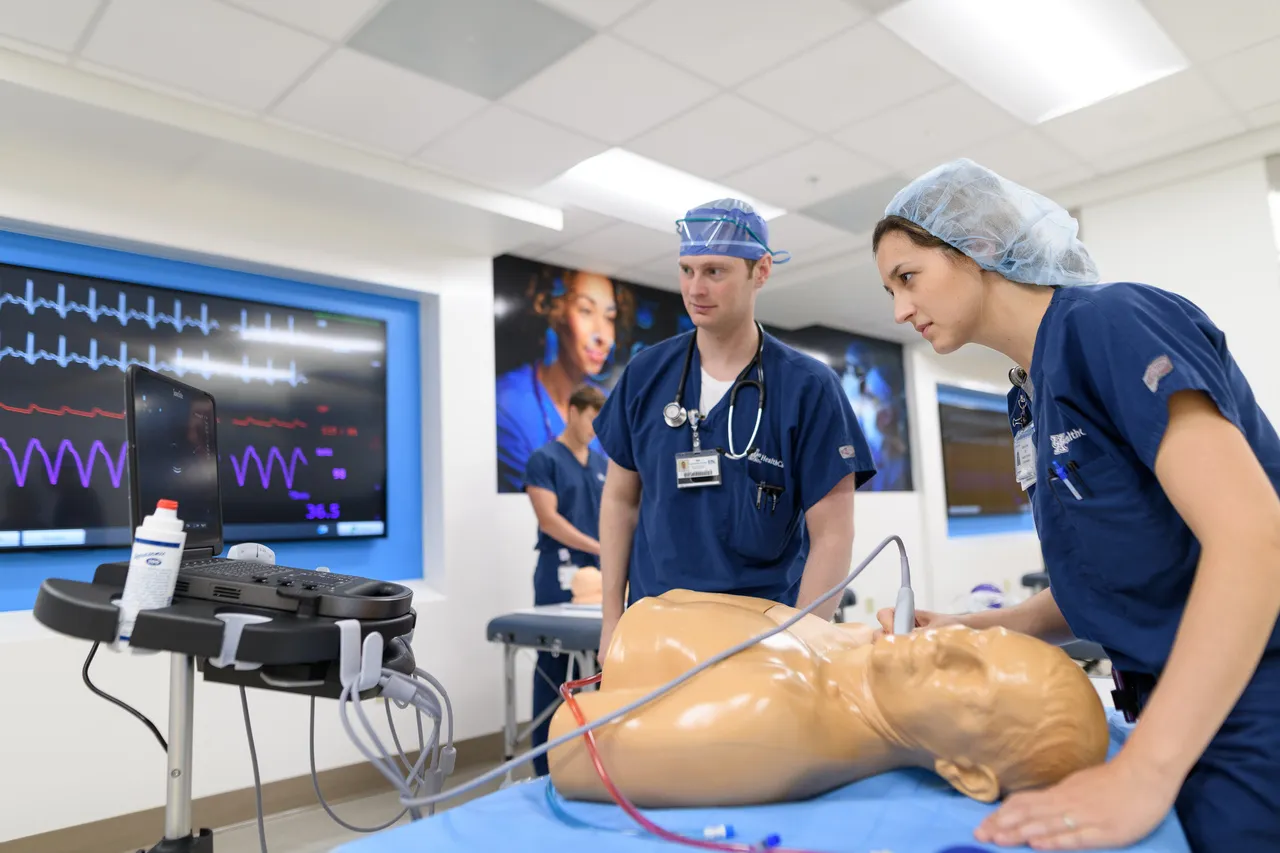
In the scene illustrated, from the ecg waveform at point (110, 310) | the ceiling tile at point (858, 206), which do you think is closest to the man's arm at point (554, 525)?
the ecg waveform at point (110, 310)

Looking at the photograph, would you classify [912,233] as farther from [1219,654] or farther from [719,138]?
[719,138]

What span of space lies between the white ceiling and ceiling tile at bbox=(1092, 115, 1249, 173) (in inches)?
0.4

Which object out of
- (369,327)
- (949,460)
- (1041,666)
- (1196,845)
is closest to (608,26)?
(369,327)

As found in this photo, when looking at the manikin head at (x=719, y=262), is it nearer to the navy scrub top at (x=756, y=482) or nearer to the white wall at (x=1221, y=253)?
the navy scrub top at (x=756, y=482)

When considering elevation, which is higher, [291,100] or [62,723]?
[291,100]

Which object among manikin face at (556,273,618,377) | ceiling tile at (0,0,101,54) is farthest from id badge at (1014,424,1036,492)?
manikin face at (556,273,618,377)

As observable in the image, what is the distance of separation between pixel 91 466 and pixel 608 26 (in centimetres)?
229

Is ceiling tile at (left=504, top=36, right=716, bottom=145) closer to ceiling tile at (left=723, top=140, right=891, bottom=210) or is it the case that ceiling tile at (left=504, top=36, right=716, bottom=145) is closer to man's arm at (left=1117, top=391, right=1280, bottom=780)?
ceiling tile at (left=723, top=140, right=891, bottom=210)

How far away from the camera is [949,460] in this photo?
718 cm

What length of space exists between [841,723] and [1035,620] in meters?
0.41

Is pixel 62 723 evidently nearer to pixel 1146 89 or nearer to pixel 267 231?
pixel 267 231

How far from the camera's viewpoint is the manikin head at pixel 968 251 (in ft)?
3.50

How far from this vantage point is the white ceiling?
2.46m

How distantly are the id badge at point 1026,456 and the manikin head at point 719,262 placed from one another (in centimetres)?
67
